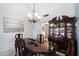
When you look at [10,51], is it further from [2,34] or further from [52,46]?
[52,46]

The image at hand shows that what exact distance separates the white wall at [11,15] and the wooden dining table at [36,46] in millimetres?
70

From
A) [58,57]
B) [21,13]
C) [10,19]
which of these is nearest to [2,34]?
[10,19]

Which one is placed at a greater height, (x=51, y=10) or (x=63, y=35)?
(x=51, y=10)

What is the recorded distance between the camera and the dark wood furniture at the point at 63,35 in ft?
3.59

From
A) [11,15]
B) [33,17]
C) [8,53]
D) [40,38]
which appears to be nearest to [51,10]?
[33,17]

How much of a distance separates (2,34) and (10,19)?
17 centimetres

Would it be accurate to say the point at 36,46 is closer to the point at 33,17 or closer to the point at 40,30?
the point at 40,30

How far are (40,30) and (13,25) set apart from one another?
280 mm

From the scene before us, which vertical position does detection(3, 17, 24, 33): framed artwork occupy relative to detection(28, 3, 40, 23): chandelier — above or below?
below

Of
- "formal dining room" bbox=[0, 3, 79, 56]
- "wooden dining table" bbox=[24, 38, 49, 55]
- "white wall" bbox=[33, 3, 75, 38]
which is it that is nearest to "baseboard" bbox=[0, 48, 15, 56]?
"formal dining room" bbox=[0, 3, 79, 56]

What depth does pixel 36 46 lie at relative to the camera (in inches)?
42.7

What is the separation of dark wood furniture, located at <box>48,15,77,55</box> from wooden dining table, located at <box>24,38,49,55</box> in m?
0.05

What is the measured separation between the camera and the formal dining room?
3.60 feet

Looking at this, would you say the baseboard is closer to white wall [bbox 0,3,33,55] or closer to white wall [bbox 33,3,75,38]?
white wall [bbox 0,3,33,55]
